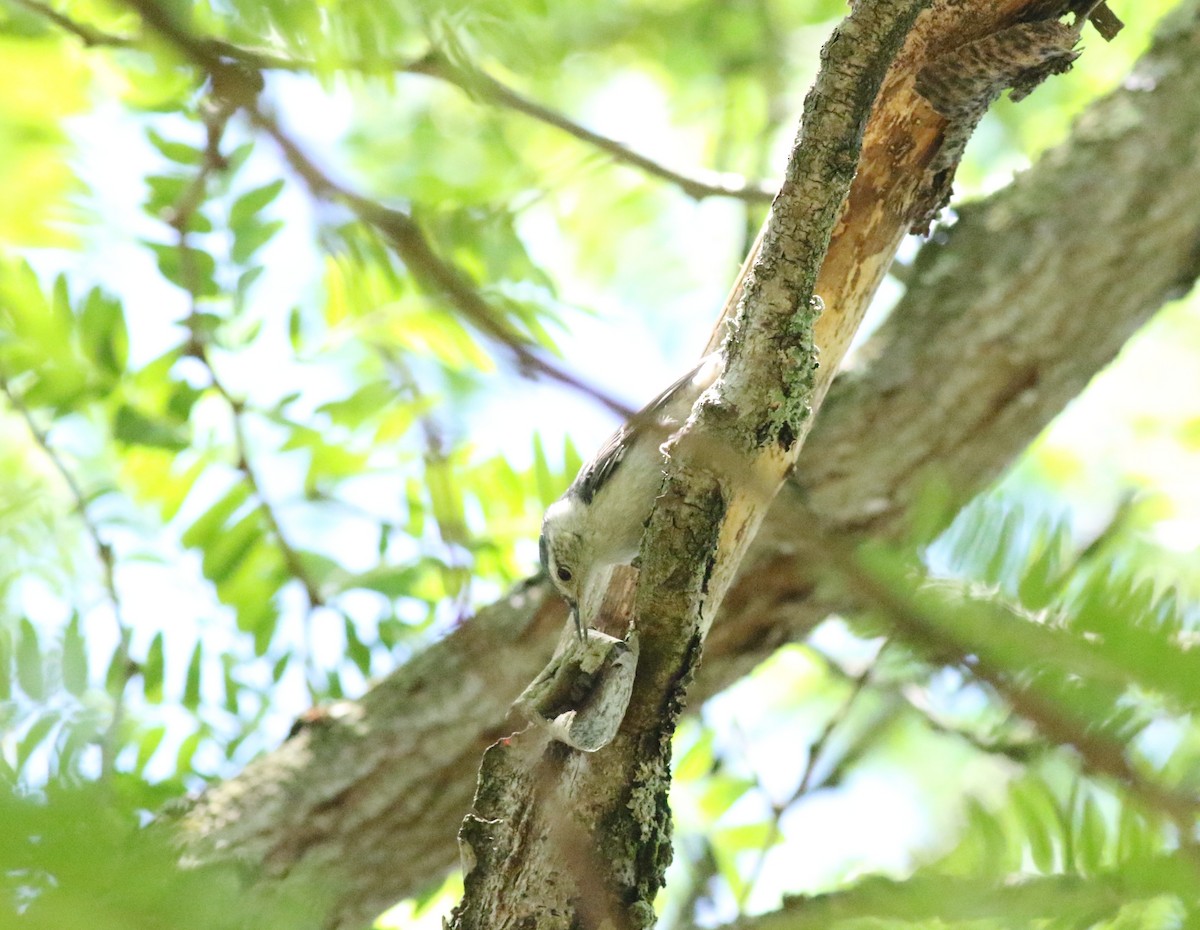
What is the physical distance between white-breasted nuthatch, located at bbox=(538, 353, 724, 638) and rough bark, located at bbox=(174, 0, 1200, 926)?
1.57 feet

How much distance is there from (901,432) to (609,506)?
1.18 metres

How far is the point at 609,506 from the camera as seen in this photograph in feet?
7.01

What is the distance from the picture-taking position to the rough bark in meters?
2.71

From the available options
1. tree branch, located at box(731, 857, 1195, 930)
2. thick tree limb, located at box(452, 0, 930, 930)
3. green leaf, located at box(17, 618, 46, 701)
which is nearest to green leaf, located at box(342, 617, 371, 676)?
thick tree limb, located at box(452, 0, 930, 930)

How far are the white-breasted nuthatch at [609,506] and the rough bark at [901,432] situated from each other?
480 mm

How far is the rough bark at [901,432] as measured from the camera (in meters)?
2.71

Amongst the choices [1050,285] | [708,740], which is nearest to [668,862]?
[708,740]

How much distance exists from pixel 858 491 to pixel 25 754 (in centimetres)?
251

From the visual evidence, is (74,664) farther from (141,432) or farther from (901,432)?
(901,432)

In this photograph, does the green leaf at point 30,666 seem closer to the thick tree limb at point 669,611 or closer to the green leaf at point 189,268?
the thick tree limb at point 669,611

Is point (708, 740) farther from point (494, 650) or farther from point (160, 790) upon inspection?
point (160, 790)

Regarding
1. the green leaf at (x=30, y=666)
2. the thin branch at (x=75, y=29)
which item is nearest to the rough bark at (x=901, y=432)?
the thin branch at (x=75, y=29)

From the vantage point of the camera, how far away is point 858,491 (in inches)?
116

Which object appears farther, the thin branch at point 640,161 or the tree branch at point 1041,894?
the thin branch at point 640,161
